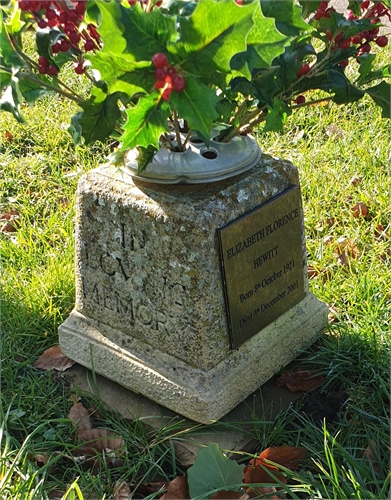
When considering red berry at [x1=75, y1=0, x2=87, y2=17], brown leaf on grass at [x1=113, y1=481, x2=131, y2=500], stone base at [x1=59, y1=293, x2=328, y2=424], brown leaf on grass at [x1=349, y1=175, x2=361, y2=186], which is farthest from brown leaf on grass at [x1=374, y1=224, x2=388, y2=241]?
red berry at [x1=75, y1=0, x2=87, y2=17]

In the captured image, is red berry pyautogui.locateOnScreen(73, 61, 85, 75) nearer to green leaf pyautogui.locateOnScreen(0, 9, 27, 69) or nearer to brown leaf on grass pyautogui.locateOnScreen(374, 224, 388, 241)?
green leaf pyautogui.locateOnScreen(0, 9, 27, 69)

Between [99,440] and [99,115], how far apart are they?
3.15ft

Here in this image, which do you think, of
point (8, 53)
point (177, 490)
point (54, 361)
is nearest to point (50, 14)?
point (8, 53)

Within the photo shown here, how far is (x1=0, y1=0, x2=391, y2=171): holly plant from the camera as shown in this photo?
151 cm

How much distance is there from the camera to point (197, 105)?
1.55 meters

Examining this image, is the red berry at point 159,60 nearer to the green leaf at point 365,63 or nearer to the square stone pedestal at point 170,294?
the square stone pedestal at point 170,294

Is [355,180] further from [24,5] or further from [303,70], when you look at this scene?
[24,5]

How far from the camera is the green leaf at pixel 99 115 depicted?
1.78 meters

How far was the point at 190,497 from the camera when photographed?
187 cm

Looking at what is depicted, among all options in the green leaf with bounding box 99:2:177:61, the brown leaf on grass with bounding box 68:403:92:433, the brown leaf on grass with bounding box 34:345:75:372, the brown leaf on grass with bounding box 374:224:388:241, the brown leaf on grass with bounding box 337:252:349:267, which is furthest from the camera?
the brown leaf on grass with bounding box 374:224:388:241

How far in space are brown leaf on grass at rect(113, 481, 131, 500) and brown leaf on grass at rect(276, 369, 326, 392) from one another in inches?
23.3

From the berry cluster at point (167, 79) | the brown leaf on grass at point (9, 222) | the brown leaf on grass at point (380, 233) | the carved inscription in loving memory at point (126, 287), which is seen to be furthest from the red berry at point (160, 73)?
the brown leaf on grass at point (9, 222)

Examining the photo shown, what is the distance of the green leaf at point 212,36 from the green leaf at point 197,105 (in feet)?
0.20

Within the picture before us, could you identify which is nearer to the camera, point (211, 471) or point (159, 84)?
point (159, 84)
